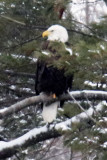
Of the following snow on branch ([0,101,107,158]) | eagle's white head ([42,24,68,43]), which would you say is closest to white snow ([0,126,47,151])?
snow on branch ([0,101,107,158])

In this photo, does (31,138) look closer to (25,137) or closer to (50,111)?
(25,137)

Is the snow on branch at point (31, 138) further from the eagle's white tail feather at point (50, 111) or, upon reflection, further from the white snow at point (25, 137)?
the eagle's white tail feather at point (50, 111)

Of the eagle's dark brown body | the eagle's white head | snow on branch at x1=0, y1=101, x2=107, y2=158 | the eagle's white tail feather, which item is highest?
the eagle's white head

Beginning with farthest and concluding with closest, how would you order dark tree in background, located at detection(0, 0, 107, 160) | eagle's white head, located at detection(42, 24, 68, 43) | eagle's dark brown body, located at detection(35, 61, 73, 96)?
eagle's white head, located at detection(42, 24, 68, 43) < dark tree in background, located at detection(0, 0, 107, 160) < eagle's dark brown body, located at detection(35, 61, 73, 96)

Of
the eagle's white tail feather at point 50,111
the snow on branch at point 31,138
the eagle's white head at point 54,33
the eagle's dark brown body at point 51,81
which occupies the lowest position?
the snow on branch at point 31,138

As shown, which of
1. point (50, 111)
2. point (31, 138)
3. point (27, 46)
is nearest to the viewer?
point (27, 46)

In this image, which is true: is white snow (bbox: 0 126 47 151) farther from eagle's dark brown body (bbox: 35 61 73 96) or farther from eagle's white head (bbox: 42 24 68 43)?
eagle's white head (bbox: 42 24 68 43)

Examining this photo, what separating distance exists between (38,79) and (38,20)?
5.19 feet

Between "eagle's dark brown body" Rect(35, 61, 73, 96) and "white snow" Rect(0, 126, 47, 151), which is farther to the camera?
"white snow" Rect(0, 126, 47, 151)

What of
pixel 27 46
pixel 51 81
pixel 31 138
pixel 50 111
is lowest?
pixel 31 138

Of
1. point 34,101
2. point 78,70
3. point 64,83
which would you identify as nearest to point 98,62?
point 78,70

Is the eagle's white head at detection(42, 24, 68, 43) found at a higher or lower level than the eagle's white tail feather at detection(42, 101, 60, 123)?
higher

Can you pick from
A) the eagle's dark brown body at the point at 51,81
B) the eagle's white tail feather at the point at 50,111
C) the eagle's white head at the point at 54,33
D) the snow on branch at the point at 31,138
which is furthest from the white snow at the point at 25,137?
the eagle's white head at the point at 54,33

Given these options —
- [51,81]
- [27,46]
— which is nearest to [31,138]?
[51,81]
